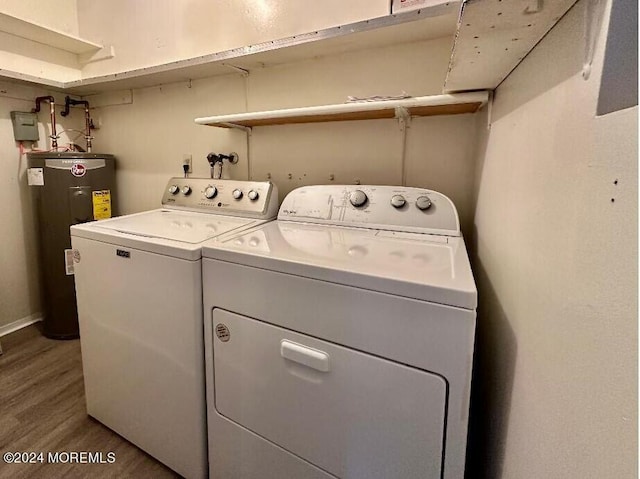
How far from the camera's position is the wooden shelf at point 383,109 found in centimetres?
125

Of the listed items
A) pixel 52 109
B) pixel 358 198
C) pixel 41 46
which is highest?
pixel 41 46

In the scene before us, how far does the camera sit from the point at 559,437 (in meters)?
0.52


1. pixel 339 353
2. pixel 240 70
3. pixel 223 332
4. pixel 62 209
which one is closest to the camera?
pixel 339 353

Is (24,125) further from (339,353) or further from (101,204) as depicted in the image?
(339,353)

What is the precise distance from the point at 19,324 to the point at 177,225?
190cm

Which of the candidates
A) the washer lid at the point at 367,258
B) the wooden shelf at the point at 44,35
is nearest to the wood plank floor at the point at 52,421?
the washer lid at the point at 367,258

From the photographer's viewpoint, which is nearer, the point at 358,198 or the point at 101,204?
the point at 358,198

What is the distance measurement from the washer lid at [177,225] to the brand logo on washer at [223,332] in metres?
0.31

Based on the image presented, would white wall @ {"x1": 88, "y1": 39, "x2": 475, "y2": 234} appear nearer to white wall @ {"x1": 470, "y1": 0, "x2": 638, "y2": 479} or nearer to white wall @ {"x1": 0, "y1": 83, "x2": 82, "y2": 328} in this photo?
white wall @ {"x1": 0, "y1": 83, "x2": 82, "y2": 328}

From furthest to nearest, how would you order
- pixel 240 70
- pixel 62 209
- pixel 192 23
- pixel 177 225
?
pixel 62 209, pixel 192 23, pixel 240 70, pixel 177 225

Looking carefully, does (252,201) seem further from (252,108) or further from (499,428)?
(499,428)

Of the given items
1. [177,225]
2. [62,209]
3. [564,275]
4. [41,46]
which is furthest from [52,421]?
[41,46]

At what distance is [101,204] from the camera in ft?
7.69

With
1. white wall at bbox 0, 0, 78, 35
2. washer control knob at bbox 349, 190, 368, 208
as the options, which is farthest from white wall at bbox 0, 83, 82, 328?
washer control knob at bbox 349, 190, 368, 208
